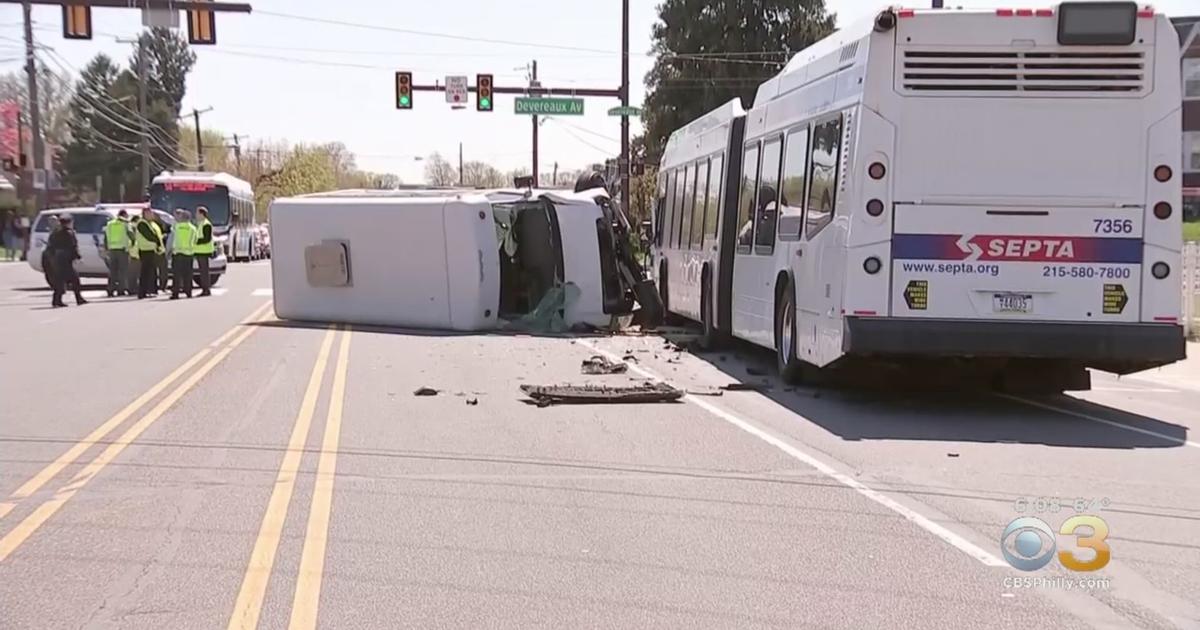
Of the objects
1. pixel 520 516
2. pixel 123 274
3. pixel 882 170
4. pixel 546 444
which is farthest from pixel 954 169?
pixel 123 274

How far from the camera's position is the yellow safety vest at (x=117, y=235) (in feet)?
87.4

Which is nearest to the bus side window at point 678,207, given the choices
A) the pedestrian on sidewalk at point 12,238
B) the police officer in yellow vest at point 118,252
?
the police officer in yellow vest at point 118,252

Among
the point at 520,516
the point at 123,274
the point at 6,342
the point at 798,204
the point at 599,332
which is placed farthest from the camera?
the point at 123,274

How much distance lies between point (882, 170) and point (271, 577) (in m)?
6.44

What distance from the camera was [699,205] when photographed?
57.2 ft

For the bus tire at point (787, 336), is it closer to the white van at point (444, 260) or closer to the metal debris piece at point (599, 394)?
the metal debris piece at point (599, 394)

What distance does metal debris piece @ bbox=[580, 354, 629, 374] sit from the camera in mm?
14062

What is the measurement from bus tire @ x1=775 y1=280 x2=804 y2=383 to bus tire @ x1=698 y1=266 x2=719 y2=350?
3.12 meters

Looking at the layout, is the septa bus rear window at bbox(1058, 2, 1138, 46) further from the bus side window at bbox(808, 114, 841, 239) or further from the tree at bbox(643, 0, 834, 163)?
the tree at bbox(643, 0, 834, 163)

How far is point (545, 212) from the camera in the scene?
64.6ft

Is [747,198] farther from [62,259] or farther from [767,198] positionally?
[62,259]

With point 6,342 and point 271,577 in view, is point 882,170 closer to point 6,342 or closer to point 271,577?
point 271,577

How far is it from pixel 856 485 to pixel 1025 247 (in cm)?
345

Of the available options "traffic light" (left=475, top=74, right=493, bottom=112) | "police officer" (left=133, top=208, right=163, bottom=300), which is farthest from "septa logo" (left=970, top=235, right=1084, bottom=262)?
A: "traffic light" (left=475, top=74, right=493, bottom=112)
